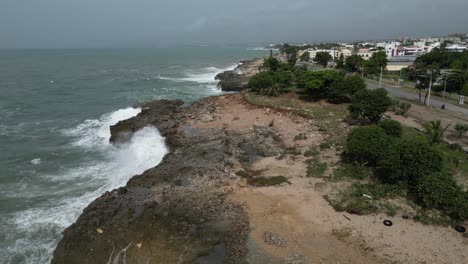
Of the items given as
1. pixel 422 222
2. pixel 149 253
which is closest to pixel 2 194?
pixel 149 253

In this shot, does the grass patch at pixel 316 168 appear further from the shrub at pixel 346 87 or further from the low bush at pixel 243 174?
the shrub at pixel 346 87

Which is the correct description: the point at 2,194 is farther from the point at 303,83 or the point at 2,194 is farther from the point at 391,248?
the point at 303,83

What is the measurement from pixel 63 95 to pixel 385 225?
58517 mm

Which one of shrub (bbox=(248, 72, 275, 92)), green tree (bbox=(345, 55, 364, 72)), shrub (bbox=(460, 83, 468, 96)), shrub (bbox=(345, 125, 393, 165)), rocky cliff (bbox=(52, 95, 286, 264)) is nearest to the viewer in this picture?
rocky cliff (bbox=(52, 95, 286, 264))

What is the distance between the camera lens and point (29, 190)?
24828 mm

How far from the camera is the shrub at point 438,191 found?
61.1ft

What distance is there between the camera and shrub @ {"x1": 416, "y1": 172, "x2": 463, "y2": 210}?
1862cm

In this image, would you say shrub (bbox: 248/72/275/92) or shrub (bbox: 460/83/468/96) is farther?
shrub (bbox: 248/72/275/92)

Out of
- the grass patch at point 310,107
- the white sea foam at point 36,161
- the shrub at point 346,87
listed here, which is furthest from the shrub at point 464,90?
the white sea foam at point 36,161

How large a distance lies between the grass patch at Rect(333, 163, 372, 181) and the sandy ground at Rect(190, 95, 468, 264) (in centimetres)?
127

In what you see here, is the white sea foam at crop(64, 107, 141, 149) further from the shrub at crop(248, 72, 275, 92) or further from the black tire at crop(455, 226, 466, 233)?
the black tire at crop(455, 226, 466, 233)

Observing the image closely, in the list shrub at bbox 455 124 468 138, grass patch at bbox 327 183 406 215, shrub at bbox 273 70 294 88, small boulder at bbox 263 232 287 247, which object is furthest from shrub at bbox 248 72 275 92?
small boulder at bbox 263 232 287 247

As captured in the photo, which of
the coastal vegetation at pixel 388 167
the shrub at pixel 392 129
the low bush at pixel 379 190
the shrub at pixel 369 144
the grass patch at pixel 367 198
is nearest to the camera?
the coastal vegetation at pixel 388 167

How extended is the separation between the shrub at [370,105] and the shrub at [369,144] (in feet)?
28.0
